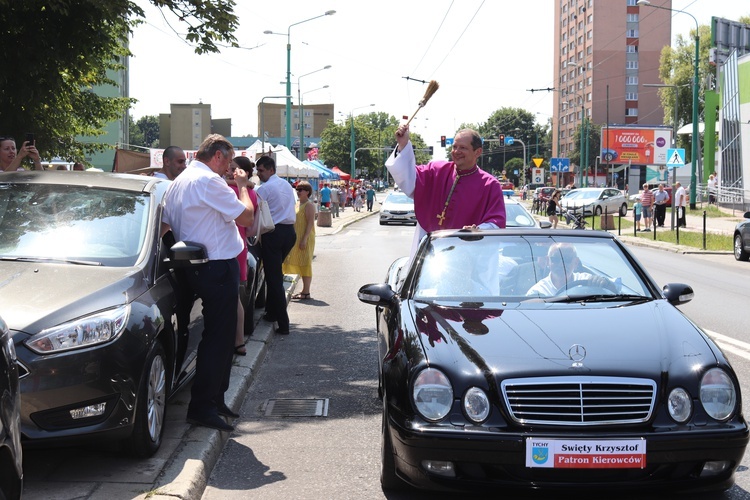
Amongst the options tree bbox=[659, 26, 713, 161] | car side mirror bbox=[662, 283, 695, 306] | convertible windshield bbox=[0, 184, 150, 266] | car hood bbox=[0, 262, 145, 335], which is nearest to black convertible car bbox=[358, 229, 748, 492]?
car side mirror bbox=[662, 283, 695, 306]

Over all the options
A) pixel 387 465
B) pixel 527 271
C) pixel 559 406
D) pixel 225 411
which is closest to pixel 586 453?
pixel 559 406

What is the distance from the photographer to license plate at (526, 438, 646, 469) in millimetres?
3912

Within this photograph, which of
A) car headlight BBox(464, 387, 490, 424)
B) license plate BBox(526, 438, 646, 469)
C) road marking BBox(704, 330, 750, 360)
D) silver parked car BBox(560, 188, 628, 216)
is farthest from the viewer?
silver parked car BBox(560, 188, 628, 216)

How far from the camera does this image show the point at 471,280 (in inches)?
215

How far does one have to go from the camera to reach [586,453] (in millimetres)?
3912

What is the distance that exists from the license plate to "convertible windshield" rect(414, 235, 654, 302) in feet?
4.63

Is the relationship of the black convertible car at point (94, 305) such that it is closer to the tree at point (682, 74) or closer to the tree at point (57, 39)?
the tree at point (57, 39)

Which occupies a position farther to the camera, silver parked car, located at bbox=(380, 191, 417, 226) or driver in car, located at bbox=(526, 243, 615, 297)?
silver parked car, located at bbox=(380, 191, 417, 226)

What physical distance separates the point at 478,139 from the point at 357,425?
2401 mm

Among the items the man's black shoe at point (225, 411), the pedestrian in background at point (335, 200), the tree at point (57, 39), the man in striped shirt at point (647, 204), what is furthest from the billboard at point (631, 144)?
the man's black shoe at point (225, 411)

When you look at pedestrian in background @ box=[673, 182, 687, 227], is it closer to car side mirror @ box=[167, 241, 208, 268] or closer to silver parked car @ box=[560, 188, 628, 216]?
silver parked car @ box=[560, 188, 628, 216]

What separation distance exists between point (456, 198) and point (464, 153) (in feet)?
1.14

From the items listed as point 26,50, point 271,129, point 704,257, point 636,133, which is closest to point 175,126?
point 271,129

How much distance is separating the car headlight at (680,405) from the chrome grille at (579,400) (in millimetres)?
89
